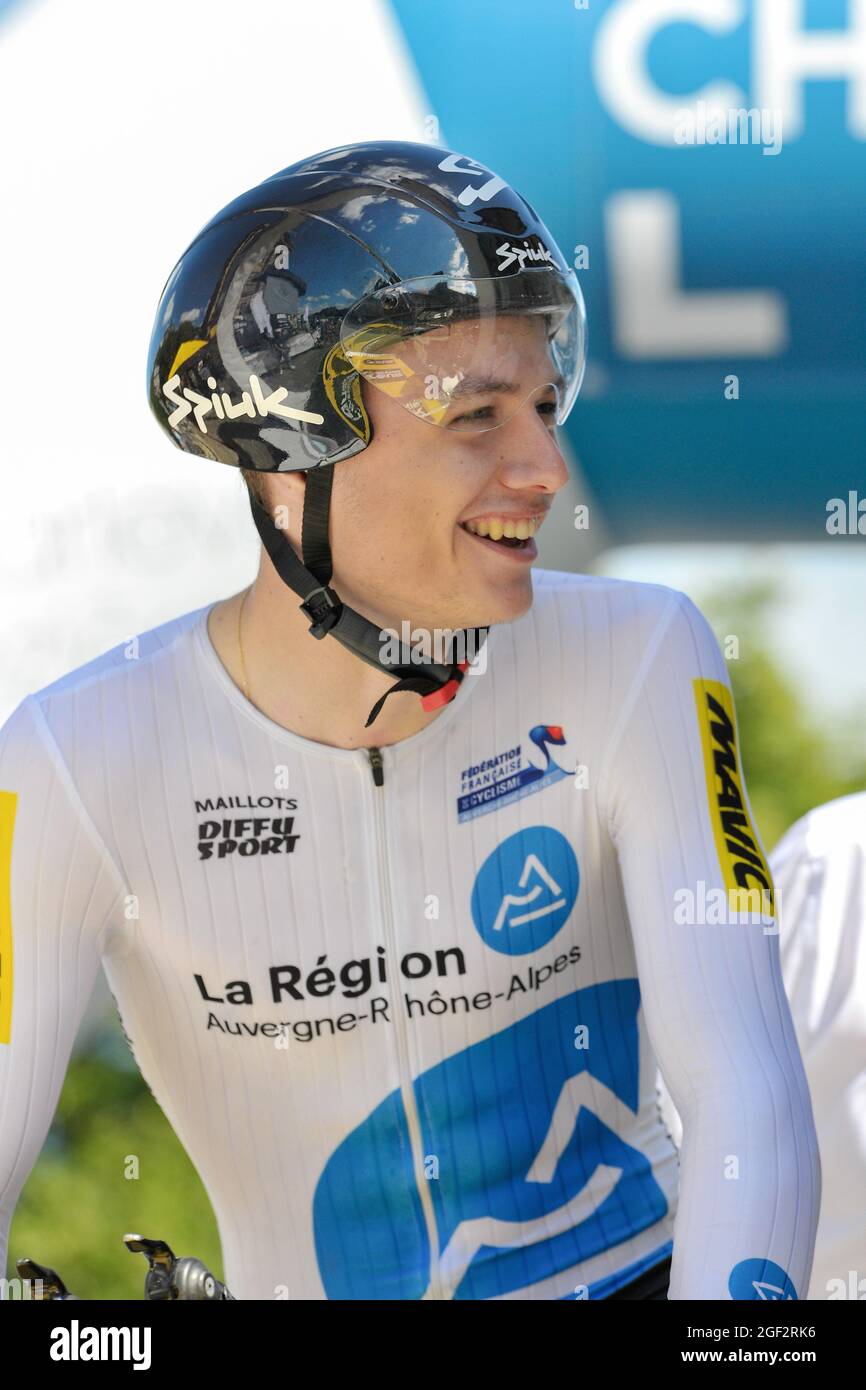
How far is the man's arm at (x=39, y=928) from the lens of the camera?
2264 mm

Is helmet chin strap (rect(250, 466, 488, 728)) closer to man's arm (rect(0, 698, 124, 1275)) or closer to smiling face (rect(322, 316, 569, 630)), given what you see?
smiling face (rect(322, 316, 569, 630))

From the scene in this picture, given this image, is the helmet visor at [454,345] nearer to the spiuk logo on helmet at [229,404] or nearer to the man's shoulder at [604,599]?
the spiuk logo on helmet at [229,404]

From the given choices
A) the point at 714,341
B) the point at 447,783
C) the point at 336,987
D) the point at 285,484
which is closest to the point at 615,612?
the point at 447,783

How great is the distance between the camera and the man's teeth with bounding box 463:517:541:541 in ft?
7.34

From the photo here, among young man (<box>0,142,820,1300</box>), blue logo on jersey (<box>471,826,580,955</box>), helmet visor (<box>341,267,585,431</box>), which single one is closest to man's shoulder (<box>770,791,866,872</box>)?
young man (<box>0,142,820,1300</box>)

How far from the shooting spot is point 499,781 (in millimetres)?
2422

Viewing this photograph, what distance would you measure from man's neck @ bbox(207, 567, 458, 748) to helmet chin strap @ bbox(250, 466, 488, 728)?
0.15 ft

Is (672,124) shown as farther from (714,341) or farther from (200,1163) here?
(200,1163)

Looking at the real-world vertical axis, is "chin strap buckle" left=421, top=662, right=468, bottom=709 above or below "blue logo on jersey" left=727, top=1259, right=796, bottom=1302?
above

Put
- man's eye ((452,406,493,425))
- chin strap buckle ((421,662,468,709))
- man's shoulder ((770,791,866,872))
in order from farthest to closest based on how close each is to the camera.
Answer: man's shoulder ((770,791,866,872))
chin strap buckle ((421,662,468,709))
man's eye ((452,406,493,425))

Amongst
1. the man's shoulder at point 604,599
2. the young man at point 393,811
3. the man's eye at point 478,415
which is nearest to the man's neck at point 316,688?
the young man at point 393,811

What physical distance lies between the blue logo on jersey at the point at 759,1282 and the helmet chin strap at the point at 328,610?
82 cm

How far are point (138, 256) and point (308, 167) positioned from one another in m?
3.29
